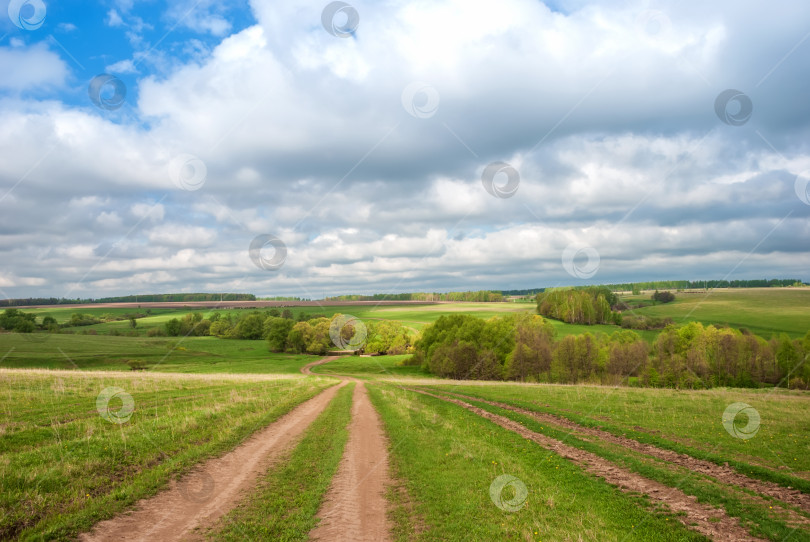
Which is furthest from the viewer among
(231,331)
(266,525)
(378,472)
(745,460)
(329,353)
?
(231,331)

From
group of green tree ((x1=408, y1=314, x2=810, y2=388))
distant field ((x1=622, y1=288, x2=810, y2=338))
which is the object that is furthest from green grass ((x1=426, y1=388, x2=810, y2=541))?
distant field ((x1=622, y1=288, x2=810, y2=338))

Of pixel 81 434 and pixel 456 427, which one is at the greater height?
pixel 81 434

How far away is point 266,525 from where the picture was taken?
30.7 feet

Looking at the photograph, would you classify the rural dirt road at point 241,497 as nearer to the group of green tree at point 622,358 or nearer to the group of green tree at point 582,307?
the group of green tree at point 622,358

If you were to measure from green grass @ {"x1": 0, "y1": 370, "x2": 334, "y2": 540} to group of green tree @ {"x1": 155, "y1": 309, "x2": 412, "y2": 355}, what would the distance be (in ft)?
307

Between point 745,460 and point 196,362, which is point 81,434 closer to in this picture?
point 745,460

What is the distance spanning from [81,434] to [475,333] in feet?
277

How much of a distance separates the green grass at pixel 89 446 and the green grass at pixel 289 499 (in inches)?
113

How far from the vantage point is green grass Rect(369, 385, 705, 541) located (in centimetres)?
941

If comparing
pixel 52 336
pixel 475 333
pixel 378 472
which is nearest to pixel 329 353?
pixel 475 333

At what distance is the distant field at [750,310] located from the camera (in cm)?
11169

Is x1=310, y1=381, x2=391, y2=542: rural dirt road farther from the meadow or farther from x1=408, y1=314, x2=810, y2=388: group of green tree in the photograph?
x1=408, y1=314, x2=810, y2=388: group of green tree

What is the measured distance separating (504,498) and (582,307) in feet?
435

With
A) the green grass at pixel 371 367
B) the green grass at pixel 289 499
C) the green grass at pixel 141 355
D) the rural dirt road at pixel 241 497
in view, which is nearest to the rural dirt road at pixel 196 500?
the rural dirt road at pixel 241 497
